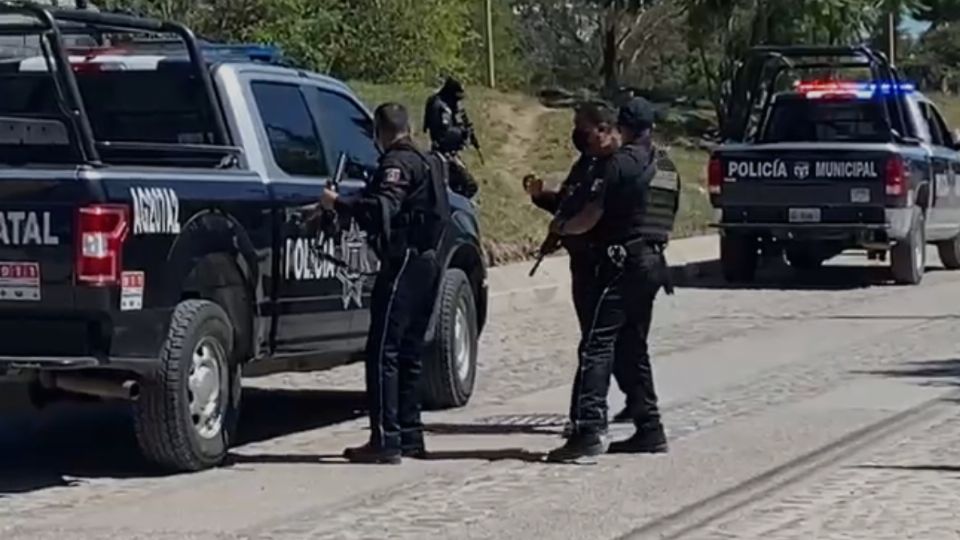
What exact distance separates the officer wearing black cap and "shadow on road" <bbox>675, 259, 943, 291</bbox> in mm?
12187

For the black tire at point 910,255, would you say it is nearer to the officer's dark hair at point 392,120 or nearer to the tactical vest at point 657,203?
the tactical vest at point 657,203

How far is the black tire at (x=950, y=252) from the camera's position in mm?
25250

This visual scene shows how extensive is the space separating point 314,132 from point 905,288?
12.1 m

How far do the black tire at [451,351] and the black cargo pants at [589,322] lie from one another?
5.35ft

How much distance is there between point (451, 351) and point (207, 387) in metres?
2.59

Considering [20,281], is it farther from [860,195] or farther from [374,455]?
[860,195]

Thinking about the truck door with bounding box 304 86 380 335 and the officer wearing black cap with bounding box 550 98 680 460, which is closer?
the officer wearing black cap with bounding box 550 98 680 460

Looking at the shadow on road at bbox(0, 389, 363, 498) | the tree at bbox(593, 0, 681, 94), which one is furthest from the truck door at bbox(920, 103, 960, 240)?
the tree at bbox(593, 0, 681, 94)

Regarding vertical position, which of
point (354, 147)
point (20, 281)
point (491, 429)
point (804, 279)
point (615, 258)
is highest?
point (354, 147)

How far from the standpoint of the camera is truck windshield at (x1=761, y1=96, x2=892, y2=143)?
2264 centimetres

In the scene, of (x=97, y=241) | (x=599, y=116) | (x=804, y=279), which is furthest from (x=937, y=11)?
(x=97, y=241)

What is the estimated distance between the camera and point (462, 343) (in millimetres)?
12883

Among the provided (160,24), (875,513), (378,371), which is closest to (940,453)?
(875,513)

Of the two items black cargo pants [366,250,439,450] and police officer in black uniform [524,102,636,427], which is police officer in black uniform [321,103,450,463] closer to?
black cargo pants [366,250,439,450]
